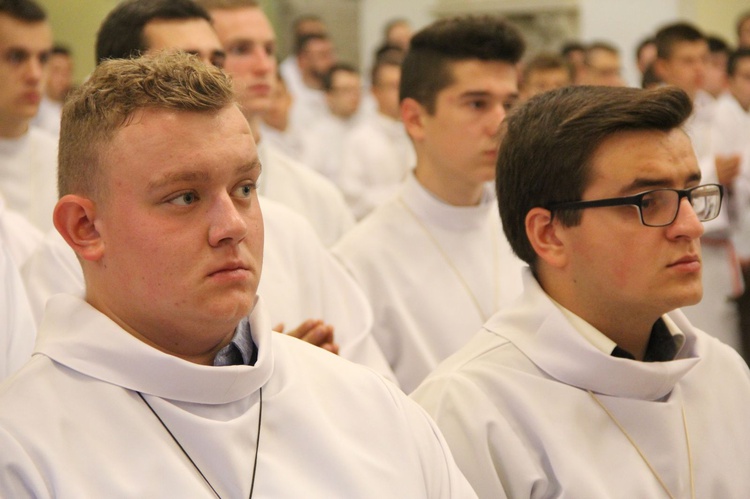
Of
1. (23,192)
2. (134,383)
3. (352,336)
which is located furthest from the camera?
(23,192)

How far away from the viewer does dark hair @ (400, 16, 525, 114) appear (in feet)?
13.7

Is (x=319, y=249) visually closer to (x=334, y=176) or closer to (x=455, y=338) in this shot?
(x=455, y=338)

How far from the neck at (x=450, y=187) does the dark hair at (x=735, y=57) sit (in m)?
5.12

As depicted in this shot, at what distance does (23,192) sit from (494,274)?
7.95 feet

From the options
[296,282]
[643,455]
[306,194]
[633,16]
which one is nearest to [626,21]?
[633,16]

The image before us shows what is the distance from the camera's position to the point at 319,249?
3.78 m

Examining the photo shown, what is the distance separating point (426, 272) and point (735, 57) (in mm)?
5497

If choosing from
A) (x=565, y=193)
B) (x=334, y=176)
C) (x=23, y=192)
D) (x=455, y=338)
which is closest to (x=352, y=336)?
(x=455, y=338)

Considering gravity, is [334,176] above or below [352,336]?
below

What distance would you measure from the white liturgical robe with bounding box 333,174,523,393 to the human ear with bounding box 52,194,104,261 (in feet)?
6.36


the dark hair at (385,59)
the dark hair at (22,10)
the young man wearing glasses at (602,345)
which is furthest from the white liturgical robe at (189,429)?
the dark hair at (385,59)

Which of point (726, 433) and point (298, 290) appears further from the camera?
point (298, 290)

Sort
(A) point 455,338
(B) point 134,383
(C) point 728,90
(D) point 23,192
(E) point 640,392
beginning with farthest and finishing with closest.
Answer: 1. (C) point 728,90
2. (D) point 23,192
3. (A) point 455,338
4. (E) point 640,392
5. (B) point 134,383

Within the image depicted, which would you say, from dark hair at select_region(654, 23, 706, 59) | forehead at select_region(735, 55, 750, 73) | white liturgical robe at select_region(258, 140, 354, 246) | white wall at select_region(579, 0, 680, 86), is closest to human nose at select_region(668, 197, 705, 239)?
white liturgical robe at select_region(258, 140, 354, 246)
